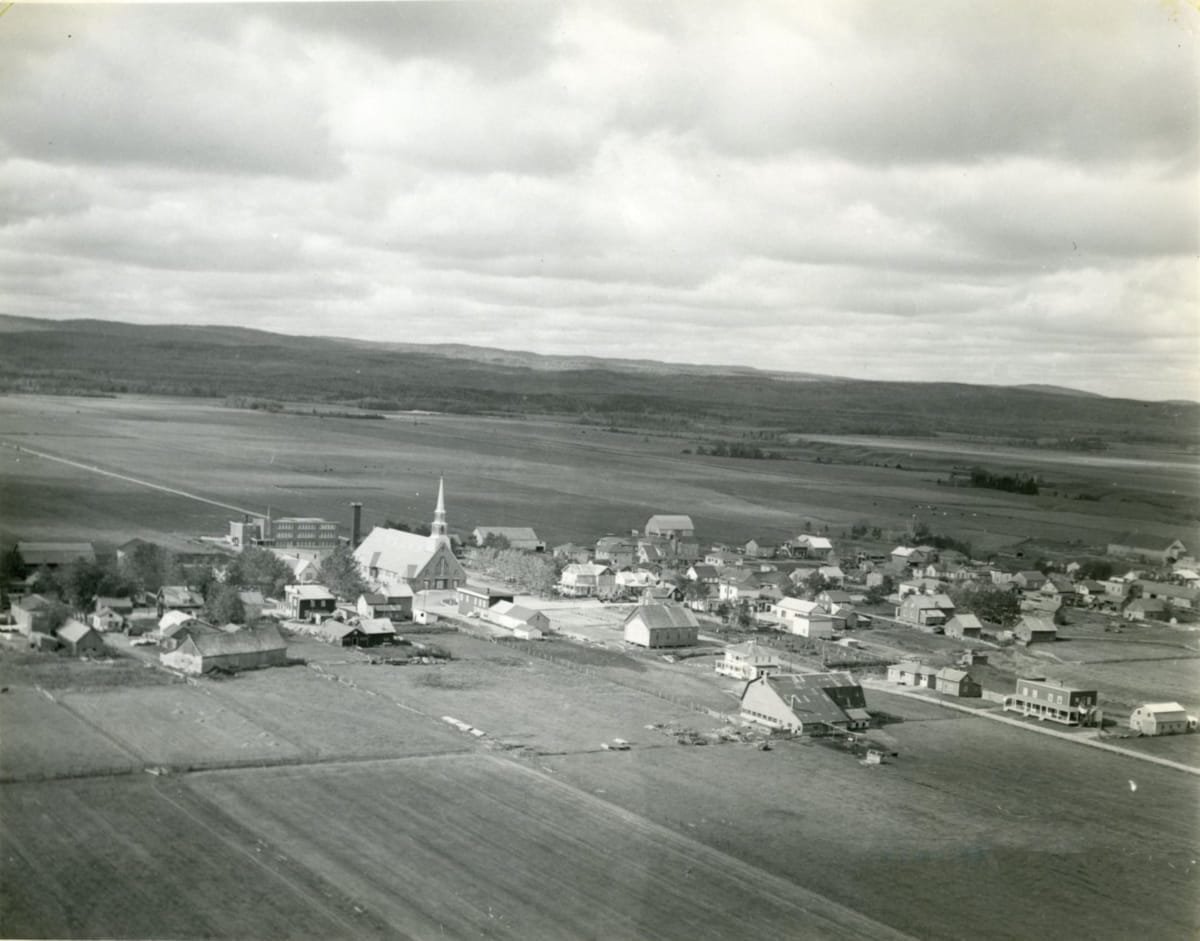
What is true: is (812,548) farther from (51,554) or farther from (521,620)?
(51,554)

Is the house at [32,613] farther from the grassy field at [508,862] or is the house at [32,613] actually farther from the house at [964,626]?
the house at [964,626]

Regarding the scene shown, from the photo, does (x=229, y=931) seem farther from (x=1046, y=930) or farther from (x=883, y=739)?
(x=883, y=739)

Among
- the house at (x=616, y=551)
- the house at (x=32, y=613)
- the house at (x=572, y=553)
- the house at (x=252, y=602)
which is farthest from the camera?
the house at (x=572, y=553)

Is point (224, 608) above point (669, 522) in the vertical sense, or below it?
below

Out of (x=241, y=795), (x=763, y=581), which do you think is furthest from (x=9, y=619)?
(x=763, y=581)

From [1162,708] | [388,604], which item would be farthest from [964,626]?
[388,604]

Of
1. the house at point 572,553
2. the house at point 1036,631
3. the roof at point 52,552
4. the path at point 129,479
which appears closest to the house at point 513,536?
the house at point 572,553
